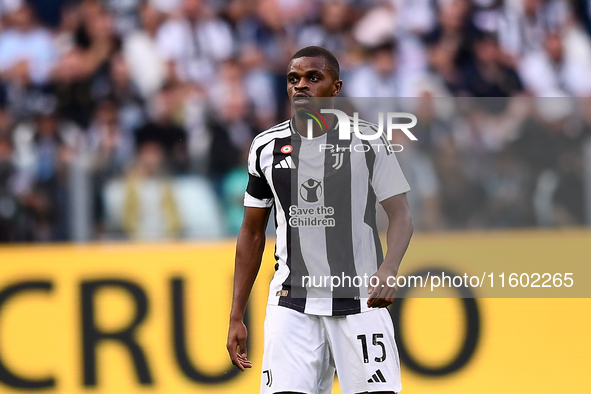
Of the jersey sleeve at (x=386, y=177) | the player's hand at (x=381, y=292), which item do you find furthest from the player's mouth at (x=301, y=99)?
the player's hand at (x=381, y=292)

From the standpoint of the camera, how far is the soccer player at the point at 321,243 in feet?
11.6

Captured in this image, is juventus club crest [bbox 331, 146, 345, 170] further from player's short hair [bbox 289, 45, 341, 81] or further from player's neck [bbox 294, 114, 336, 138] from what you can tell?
player's short hair [bbox 289, 45, 341, 81]

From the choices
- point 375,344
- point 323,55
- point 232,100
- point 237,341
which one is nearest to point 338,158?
point 323,55

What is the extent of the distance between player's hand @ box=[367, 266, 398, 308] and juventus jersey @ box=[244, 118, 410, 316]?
23 cm

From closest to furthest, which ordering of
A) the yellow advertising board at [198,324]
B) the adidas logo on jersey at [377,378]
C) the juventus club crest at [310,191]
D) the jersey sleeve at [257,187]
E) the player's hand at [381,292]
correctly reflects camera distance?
the player's hand at [381,292], the adidas logo on jersey at [377,378], the juventus club crest at [310,191], the jersey sleeve at [257,187], the yellow advertising board at [198,324]

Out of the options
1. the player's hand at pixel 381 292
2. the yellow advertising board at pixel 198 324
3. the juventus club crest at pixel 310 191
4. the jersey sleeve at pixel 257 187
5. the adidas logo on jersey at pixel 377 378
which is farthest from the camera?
the yellow advertising board at pixel 198 324

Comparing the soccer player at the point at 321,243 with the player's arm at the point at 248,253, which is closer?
the soccer player at the point at 321,243

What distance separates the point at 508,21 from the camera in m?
7.36

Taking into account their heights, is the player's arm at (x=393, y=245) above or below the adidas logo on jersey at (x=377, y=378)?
above

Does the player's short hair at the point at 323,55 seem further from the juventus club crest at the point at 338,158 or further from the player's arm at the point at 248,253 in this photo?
the player's arm at the point at 248,253

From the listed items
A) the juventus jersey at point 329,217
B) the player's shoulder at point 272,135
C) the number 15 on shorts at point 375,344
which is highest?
the player's shoulder at point 272,135

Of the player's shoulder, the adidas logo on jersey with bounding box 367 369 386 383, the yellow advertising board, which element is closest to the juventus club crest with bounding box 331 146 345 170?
the player's shoulder

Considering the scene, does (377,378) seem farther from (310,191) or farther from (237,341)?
(310,191)

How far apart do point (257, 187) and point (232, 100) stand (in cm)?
310
